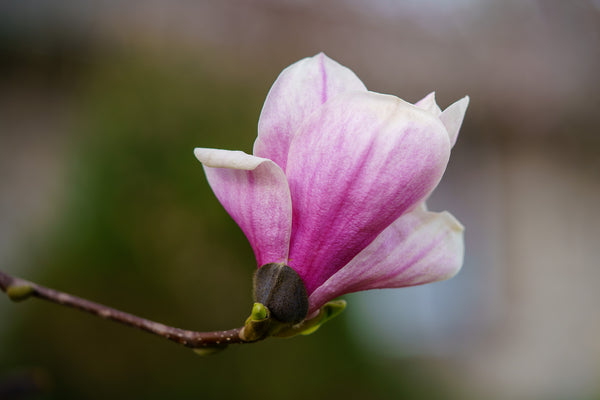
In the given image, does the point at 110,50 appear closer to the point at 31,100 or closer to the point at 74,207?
the point at 31,100

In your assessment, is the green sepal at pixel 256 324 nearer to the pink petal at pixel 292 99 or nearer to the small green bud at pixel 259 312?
the small green bud at pixel 259 312

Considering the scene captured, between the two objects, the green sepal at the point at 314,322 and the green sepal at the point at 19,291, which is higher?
the green sepal at the point at 314,322

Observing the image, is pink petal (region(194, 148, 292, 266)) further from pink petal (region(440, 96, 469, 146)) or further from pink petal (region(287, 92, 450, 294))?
pink petal (region(440, 96, 469, 146))

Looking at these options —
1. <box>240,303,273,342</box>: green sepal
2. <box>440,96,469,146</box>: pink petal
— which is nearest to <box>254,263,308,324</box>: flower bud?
<box>240,303,273,342</box>: green sepal

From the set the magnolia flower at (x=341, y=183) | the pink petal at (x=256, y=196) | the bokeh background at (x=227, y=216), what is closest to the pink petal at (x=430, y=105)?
the magnolia flower at (x=341, y=183)

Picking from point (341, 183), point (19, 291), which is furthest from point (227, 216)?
point (341, 183)
